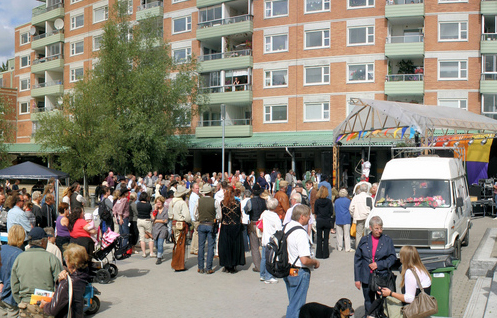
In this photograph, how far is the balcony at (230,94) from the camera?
38.5m

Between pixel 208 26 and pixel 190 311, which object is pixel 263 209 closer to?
pixel 190 311

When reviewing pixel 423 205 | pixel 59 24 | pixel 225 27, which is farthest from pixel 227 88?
pixel 423 205

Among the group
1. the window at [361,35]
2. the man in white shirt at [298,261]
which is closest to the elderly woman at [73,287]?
the man in white shirt at [298,261]

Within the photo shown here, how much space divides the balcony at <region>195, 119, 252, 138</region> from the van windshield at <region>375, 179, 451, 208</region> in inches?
1053

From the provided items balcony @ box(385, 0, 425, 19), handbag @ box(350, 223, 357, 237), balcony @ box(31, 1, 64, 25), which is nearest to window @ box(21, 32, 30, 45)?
balcony @ box(31, 1, 64, 25)

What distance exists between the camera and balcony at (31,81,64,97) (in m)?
52.2

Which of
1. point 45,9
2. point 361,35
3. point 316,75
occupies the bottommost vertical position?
point 316,75

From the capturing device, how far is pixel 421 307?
5.72m

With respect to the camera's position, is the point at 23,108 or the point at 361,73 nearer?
the point at 361,73

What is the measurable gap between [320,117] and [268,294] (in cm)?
2785

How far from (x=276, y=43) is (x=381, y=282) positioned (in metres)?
33.2

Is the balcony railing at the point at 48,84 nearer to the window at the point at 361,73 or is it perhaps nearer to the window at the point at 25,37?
the window at the point at 25,37

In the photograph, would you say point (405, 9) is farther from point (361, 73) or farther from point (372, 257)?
point (372, 257)

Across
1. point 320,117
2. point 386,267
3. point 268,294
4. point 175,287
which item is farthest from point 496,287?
point 320,117
